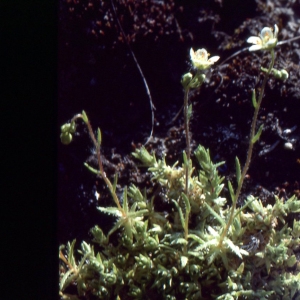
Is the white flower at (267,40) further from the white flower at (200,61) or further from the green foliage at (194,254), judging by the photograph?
the green foliage at (194,254)

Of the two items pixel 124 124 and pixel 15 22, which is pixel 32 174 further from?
pixel 124 124

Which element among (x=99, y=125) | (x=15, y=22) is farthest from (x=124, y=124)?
(x=15, y=22)

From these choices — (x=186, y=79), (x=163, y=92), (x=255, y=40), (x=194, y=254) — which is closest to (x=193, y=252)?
(x=194, y=254)

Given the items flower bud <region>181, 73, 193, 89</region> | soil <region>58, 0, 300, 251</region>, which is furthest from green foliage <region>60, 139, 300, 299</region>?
flower bud <region>181, 73, 193, 89</region>

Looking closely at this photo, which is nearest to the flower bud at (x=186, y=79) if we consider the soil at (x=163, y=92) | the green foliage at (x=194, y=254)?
the green foliage at (x=194, y=254)

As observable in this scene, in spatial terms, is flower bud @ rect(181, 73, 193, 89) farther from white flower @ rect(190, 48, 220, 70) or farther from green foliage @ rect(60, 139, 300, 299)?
green foliage @ rect(60, 139, 300, 299)

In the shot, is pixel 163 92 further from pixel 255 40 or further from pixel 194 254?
pixel 194 254
